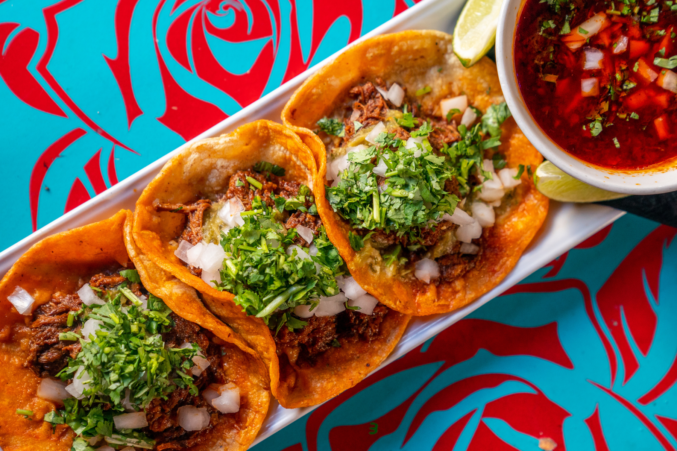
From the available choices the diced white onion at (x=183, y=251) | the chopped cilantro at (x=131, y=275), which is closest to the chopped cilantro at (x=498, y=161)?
Result: the diced white onion at (x=183, y=251)

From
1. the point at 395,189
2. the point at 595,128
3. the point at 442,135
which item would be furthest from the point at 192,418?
the point at 595,128

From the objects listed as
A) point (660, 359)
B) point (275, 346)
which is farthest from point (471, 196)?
point (660, 359)

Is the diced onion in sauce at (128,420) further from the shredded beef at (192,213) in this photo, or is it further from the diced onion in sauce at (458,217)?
the diced onion in sauce at (458,217)

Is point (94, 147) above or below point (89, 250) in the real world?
above

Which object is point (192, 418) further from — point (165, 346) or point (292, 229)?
point (292, 229)

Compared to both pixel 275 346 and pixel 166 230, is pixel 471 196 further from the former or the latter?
pixel 166 230

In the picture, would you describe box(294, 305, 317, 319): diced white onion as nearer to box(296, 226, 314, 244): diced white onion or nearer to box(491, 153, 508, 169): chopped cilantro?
box(296, 226, 314, 244): diced white onion

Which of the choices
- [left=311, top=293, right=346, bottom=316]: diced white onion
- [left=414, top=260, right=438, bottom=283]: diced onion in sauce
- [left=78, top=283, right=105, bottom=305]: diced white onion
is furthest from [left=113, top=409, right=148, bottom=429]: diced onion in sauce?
[left=414, top=260, right=438, bottom=283]: diced onion in sauce
